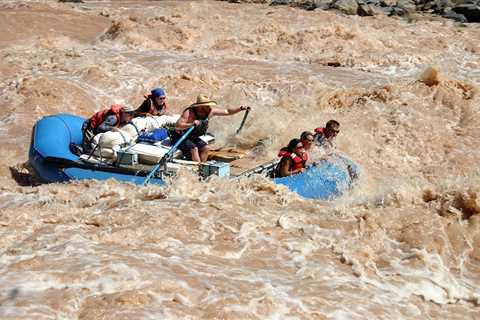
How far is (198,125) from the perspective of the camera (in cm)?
759

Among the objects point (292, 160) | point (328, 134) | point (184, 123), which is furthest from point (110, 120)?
point (328, 134)

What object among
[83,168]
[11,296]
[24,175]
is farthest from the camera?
[24,175]

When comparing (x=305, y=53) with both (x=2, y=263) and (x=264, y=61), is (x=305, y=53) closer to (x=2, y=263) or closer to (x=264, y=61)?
(x=264, y=61)

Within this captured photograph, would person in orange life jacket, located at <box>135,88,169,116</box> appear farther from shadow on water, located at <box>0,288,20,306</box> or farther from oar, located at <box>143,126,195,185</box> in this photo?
shadow on water, located at <box>0,288,20,306</box>

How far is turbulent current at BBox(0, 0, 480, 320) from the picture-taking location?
4578 millimetres

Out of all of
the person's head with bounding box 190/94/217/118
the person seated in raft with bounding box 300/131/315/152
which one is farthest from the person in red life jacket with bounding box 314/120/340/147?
the person's head with bounding box 190/94/217/118

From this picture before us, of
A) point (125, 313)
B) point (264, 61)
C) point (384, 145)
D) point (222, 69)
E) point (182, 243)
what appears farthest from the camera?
point (264, 61)

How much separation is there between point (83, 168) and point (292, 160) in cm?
239

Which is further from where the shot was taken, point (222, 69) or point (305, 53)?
point (305, 53)

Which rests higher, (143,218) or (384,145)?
(143,218)

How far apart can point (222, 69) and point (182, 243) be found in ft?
30.5

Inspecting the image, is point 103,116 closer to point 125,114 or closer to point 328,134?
point 125,114

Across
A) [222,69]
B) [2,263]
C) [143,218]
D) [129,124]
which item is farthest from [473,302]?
[222,69]

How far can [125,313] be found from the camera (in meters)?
4.19
